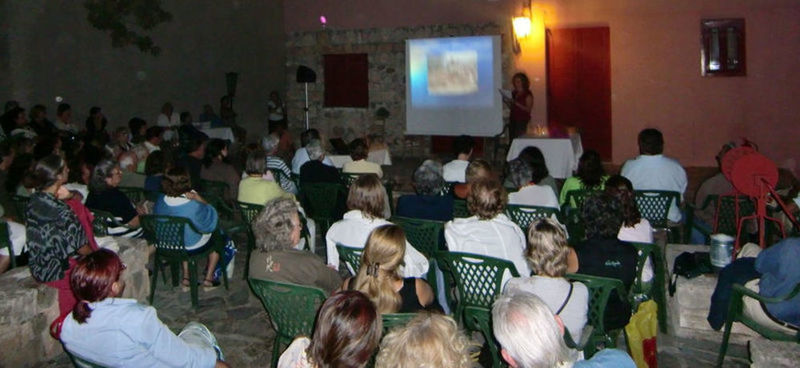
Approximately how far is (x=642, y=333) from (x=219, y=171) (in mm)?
4070

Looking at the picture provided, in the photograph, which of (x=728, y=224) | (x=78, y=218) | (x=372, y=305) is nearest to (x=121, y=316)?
(x=372, y=305)

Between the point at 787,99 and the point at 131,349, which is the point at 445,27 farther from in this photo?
the point at 131,349

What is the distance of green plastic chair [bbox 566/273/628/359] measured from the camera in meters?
3.22

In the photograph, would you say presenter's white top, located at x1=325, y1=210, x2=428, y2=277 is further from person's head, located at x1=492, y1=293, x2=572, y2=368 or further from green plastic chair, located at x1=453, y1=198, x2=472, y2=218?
person's head, located at x1=492, y1=293, x2=572, y2=368

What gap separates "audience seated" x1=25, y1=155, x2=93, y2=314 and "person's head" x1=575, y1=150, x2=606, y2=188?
3323 mm

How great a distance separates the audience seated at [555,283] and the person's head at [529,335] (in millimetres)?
829

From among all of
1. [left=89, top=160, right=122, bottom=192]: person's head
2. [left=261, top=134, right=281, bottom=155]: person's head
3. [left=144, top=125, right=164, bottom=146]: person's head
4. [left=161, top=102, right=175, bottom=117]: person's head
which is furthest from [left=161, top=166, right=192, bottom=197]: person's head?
[left=161, top=102, right=175, bottom=117]: person's head

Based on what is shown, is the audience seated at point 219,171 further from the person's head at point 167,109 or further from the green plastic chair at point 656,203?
the person's head at point 167,109

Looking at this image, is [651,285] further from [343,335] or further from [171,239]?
[171,239]

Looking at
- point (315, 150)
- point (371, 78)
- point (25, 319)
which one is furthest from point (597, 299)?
point (371, 78)

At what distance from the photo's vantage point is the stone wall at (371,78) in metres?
13.0

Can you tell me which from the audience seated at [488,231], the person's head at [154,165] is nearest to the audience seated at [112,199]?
the person's head at [154,165]

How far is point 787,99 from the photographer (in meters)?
10.3

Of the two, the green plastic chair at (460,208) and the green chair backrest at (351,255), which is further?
the green plastic chair at (460,208)
